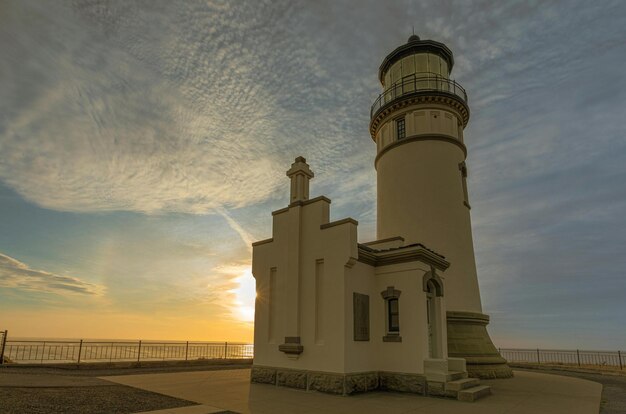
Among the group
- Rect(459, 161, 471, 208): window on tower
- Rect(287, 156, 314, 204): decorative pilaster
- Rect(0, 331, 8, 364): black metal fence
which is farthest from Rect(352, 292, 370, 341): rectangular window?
Rect(0, 331, 8, 364): black metal fence

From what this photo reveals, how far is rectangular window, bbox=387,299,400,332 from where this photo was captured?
538 inches

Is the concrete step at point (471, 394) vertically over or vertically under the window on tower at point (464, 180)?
under

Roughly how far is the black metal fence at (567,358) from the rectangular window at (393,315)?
15805 millimetres

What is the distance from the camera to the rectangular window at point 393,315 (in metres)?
13.7

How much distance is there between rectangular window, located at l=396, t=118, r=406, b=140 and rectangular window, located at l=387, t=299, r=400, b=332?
10402mm

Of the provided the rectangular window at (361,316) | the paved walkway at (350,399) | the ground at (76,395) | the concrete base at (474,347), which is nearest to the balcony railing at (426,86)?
the concrete base at (474,347)

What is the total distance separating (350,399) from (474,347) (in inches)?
351

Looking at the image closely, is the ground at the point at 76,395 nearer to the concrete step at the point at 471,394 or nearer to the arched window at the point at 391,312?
the concrete step at the point at 471,394

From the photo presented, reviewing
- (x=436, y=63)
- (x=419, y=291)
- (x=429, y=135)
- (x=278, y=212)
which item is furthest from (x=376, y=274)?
(x=436, y=63)

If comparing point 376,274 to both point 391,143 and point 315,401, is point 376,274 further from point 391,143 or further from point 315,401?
point 391,143

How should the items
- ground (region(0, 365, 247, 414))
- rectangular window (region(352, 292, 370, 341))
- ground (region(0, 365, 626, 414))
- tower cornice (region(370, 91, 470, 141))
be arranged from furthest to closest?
1. tower cornice (region(370, 91, 470, 141))
2. rectangular window (region(352, 292, 370, 341))
3. ground (region(0, 365, 626, 414))
4. ground (region(0, 365, 247, 414))

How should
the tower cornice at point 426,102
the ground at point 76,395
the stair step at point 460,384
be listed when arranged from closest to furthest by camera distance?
1. the ground at point 76,395
2. the stair step at point 460,384
3. the tower cornice at point 426,102

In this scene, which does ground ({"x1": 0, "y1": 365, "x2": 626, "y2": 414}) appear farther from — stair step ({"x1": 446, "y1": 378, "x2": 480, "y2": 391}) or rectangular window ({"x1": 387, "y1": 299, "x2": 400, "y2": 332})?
rectangular window ({"x1": 387, "y1": 299, "x2": 400, "y2": 332})

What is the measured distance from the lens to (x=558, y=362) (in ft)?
91.2
